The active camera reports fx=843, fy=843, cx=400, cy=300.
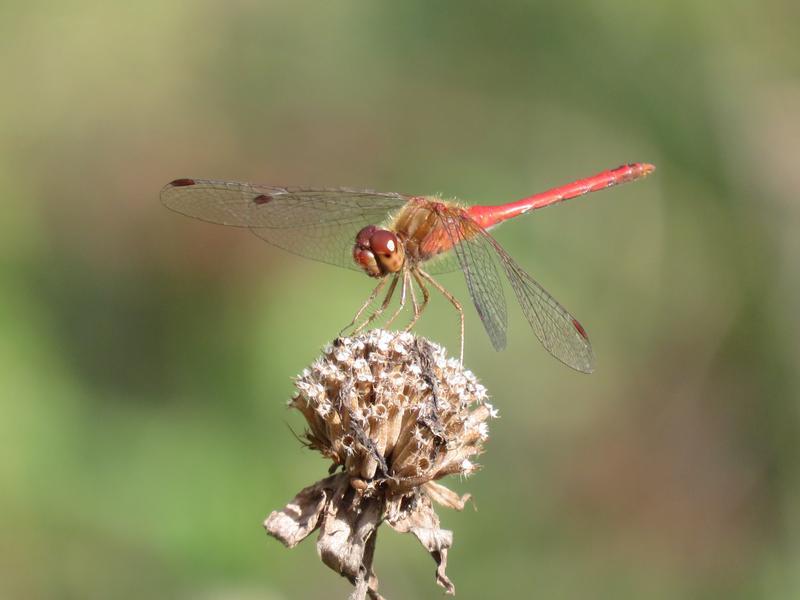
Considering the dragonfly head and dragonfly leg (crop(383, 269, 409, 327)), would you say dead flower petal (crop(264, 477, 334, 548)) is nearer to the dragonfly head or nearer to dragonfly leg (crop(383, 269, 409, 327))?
dragonfly leg (crop(383, 269, 409, 327))

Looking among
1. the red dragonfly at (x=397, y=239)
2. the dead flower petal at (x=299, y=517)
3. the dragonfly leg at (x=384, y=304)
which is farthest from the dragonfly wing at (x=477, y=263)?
the dead flower petal at (x=299, y=517)

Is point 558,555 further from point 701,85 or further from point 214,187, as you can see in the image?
point 701,85

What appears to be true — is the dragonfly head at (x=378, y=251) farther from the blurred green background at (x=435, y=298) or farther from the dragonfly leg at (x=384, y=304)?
the blurred green background at (x=435, y=298)

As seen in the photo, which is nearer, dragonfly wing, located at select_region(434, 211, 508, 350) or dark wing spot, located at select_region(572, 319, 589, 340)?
dark wing spot, located at select_region(572, 319, 589, 340)

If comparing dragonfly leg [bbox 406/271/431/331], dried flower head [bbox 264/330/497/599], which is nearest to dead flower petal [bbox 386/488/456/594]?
dried flower head [bbox 264/330/497/599]

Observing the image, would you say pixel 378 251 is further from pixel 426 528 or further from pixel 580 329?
pixel 426 528

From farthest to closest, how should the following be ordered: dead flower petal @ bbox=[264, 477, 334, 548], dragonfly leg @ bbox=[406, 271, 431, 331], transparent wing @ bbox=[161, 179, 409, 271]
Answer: transparent wing @ bbox=[161, 179, 409, 271], dragonfly leg @ bbox=[406, 271, 431, 331], dead flower petal @ bbox=[264, 477, 334, 548]

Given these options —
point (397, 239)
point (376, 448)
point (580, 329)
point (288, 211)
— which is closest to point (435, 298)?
point (288, 211)

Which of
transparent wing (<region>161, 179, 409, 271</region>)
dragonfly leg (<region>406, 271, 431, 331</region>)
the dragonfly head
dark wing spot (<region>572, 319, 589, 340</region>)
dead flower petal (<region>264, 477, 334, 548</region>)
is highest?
transparent wing (<region>161, 179, 409, 271</region>)
